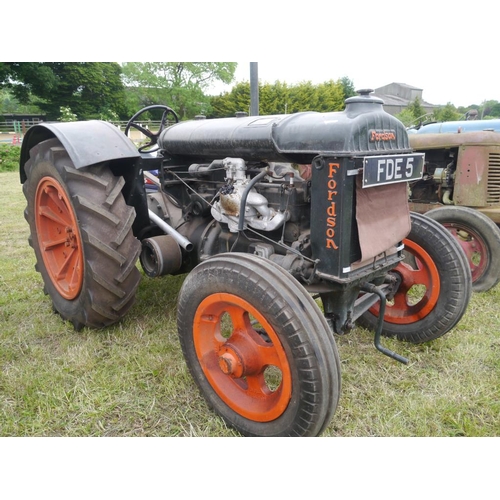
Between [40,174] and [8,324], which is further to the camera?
[8,324]

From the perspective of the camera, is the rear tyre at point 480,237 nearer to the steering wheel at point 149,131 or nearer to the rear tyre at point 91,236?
the steering wheel at point 149,131

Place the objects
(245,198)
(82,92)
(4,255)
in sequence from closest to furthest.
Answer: (245,198) < (4,255) < (82,92)

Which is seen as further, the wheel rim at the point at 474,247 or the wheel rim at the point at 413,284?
the wheel rim at the point at 474,247

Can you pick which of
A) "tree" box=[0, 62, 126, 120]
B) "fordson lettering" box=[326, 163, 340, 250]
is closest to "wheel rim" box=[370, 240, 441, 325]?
"fordson lettering" box=[326, 163, 340, 250]

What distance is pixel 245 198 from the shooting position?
2225 mm

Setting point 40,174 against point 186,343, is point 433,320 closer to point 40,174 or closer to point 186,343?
point 186,343

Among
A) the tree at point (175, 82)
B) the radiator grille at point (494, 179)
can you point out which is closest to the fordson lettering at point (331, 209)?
the radiator grille at point (494, 179)

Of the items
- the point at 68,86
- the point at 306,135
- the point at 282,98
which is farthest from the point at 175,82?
the point at 306,135

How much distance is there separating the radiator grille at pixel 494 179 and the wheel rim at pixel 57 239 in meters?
3.73

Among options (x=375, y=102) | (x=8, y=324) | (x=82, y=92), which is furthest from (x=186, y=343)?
(x=82, y=92)

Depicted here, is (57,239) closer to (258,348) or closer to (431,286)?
(258,348)

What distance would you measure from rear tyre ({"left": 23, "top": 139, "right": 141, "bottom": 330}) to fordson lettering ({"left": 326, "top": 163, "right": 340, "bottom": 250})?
124 centimetres

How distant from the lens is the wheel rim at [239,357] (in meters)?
1.86

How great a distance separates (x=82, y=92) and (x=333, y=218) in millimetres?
31438
